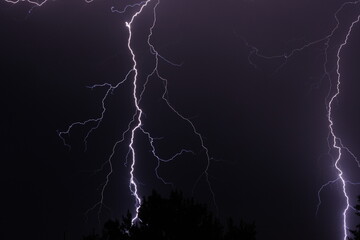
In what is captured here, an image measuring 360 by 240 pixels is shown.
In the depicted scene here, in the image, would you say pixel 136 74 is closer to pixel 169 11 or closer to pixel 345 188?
pixel 169 11

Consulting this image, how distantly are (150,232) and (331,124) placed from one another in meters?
7.53

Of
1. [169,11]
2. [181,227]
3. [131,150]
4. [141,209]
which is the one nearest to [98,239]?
[141,209]

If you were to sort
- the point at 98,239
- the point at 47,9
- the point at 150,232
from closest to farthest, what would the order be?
the point at 150,232, the point at 98,239, the point at 47,9

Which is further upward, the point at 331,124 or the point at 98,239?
the point at 331,124

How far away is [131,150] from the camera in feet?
33.0

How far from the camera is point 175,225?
142 inches

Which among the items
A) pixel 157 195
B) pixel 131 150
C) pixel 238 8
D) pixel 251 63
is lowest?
pixel 157 195

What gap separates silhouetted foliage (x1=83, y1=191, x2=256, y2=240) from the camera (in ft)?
11.7

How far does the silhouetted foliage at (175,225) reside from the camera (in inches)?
141

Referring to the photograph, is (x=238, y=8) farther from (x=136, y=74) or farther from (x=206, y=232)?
(x=206, y=232)

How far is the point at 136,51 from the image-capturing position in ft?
32.5

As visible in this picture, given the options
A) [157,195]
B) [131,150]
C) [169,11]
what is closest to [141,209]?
[157,195]

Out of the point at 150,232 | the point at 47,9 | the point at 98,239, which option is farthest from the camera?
the point at 47,9

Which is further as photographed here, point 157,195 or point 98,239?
point 98,239
